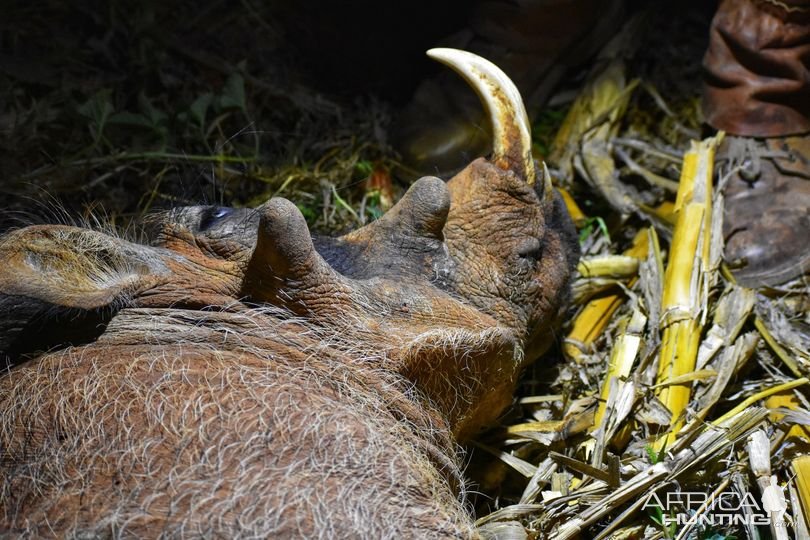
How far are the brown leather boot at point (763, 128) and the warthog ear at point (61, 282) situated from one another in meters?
1.39

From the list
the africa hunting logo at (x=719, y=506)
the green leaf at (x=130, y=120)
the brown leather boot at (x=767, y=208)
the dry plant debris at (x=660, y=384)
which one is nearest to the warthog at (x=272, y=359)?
the dry plant debris at (x=660, y=384)

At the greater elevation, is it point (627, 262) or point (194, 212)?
point (194, 212)

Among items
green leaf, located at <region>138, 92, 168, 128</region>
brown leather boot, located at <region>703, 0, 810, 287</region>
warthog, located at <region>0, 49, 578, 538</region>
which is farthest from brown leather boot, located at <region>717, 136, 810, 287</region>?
green leaf, located at <region>138, 92, 168, 128</region>

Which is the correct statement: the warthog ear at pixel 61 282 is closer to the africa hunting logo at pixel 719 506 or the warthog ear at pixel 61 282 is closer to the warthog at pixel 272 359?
the warthog at pixel 272 359

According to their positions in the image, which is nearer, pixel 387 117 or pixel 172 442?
pixel 172 442

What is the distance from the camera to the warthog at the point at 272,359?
3.55 feet

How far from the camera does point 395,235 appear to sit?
56.4 inches

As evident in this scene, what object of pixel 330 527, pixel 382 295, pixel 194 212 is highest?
pixel 194 212

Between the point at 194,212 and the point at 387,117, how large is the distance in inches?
46.1

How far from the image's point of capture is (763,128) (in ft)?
7.07

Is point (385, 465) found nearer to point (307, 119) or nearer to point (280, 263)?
point (280, 263)

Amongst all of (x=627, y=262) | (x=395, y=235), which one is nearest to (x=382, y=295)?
(x=395, y=235)

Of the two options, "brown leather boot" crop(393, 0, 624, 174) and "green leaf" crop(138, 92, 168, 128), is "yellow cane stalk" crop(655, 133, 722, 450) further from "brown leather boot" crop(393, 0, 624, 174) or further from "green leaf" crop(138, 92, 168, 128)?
"green leaf" crop(138, 92, 168, 128)

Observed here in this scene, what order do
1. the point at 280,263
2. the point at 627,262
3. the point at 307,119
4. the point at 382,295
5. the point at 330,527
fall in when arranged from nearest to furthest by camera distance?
the point at 330,527
the point at 280,263
the point at 382,295
the point at 627,262
the point at 307,119
